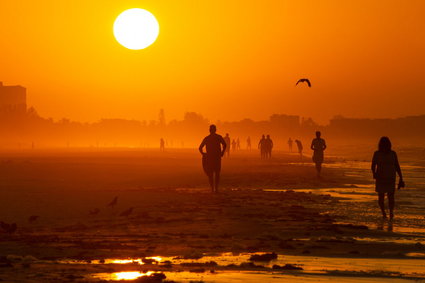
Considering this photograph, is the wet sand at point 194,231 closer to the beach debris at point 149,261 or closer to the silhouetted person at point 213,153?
the beach debris at point 149,261

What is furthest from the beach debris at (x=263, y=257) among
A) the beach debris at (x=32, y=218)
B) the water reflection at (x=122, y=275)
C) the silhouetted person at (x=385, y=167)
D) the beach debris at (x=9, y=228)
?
the silhouetted person at (x=385, y=167)

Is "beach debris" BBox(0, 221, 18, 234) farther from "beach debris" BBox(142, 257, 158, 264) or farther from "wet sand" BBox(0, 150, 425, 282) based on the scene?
"beach debris" BBox(142, 257, 158, 264)

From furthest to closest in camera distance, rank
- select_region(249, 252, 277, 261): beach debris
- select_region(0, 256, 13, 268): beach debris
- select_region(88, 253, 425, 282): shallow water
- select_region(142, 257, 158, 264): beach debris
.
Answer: select_region(249, 252, 277, 261): beach debris → select_region(142, 257, 158, 264): beach debris → select_region(0, 256, 13, 268): beach debris → select_region(88, 253, 425, 282): shallow water

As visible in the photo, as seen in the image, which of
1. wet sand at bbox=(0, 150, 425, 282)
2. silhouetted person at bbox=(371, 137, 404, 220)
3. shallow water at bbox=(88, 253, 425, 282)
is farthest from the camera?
silhouetted person at bbox=(371, 137, 404, 220)

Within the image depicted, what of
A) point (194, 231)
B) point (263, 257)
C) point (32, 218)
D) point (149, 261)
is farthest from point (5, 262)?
point (32, 218)

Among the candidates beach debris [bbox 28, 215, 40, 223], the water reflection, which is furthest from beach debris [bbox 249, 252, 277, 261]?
beach debris [bbox 28, 215, 40, 223]

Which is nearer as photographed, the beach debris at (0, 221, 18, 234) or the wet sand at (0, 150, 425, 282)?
the wet sand at (0, 150, 425, 282)

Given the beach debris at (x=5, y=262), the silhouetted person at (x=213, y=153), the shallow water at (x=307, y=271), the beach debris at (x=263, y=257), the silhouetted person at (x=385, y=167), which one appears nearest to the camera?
the shallow water at (x=307, y=271)

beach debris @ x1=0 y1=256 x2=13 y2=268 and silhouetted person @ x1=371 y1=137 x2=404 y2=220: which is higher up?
silhouetted person @ x1=371 y1=137 x2=404 y2=220

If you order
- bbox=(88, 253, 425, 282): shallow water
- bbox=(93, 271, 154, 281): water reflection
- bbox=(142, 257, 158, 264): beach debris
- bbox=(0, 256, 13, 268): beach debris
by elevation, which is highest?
bbox=(0, 256, 13, 268): beach debris

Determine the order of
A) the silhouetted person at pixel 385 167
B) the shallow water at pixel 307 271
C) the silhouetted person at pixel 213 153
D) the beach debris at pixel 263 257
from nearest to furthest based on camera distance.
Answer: the shallow water at pixel 307 271, the beach debris at pixel 263 257, the silhouetted person at pixel 385 167, the silhouetted person at pixel 213 153

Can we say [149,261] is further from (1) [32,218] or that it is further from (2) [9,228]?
(1) [32,218]

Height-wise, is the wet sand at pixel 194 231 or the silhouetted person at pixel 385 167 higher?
the silhouetted person at pixel 385 167

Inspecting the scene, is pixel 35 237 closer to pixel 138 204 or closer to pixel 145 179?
pixel 138 204
